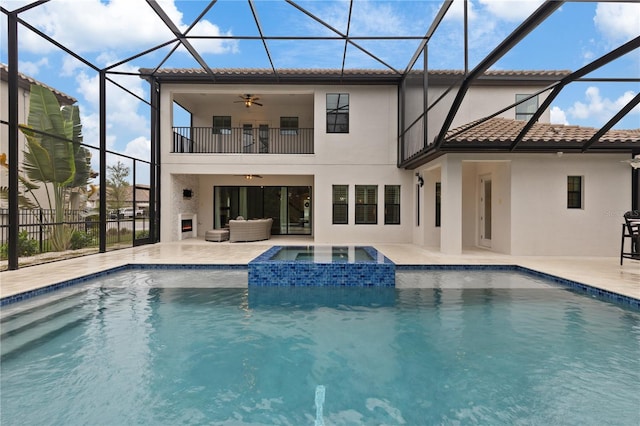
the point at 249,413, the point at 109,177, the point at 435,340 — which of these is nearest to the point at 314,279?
the point at 435,340

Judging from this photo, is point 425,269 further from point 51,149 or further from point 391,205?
point 51,149

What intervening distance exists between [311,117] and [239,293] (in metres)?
10.9

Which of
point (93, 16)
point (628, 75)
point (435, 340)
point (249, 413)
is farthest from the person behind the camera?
point (93, 16)

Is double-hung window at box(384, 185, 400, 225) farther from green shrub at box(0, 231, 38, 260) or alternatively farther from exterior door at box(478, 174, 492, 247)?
green shrub at box(0, 231, 38, 260)

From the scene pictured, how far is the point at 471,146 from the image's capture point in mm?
9391

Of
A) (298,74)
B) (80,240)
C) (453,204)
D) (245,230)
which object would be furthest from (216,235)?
(453,204)

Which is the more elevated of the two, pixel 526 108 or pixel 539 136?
pixel 526 108

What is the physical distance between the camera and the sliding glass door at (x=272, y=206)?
1600cm

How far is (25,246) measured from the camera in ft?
31.8

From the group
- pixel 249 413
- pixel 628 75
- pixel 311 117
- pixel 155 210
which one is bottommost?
pixel 249 413

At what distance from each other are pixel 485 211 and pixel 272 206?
8.87 meters

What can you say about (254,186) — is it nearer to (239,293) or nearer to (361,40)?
(361,40)

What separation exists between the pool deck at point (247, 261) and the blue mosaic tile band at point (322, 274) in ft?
6.66

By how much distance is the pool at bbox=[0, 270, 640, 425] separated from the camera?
110 inches
